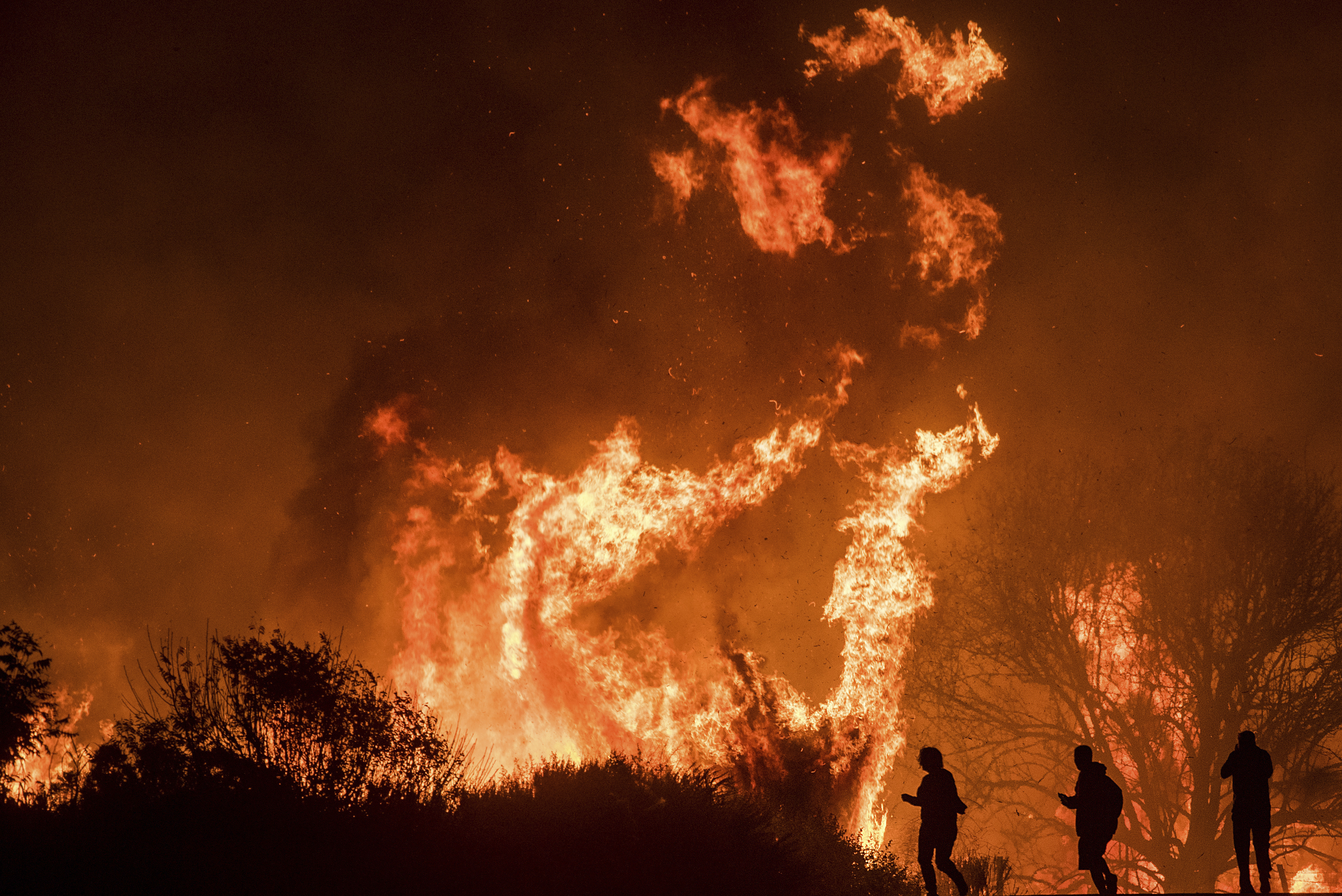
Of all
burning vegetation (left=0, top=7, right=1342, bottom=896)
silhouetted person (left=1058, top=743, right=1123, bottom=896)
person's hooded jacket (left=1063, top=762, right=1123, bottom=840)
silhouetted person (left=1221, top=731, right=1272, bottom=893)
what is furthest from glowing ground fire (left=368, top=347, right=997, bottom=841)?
silhouetted person (left=1221, top=731, right=1272, bottom=893)

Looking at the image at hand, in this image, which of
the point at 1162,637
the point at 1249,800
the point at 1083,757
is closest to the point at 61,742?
the point at 1083,757

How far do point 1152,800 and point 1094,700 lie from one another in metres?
2.72

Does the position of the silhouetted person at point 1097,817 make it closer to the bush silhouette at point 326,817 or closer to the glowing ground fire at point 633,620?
the bush silhouette at point 326,817

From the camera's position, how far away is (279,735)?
10.1 metres

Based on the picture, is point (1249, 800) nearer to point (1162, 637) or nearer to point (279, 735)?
point (279, 735)

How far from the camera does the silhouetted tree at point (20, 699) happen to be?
62.9 feet

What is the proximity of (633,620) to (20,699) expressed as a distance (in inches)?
579

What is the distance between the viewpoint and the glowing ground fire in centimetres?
2067

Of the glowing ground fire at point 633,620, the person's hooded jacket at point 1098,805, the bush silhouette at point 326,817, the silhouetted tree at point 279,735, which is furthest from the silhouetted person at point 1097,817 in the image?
the glowing ground fire at point 633,620

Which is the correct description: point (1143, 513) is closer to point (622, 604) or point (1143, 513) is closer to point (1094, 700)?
point (1094, 700)


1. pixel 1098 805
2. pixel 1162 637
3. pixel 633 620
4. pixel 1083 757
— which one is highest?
pixel 633 620

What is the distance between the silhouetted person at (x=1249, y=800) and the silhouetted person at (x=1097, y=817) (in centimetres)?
129

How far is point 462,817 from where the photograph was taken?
10.4 m

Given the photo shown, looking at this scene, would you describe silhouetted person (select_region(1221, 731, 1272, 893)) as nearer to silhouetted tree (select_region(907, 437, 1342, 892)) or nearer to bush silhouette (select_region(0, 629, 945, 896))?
bush silhouette (select_region(0, 629, 945, 896))
